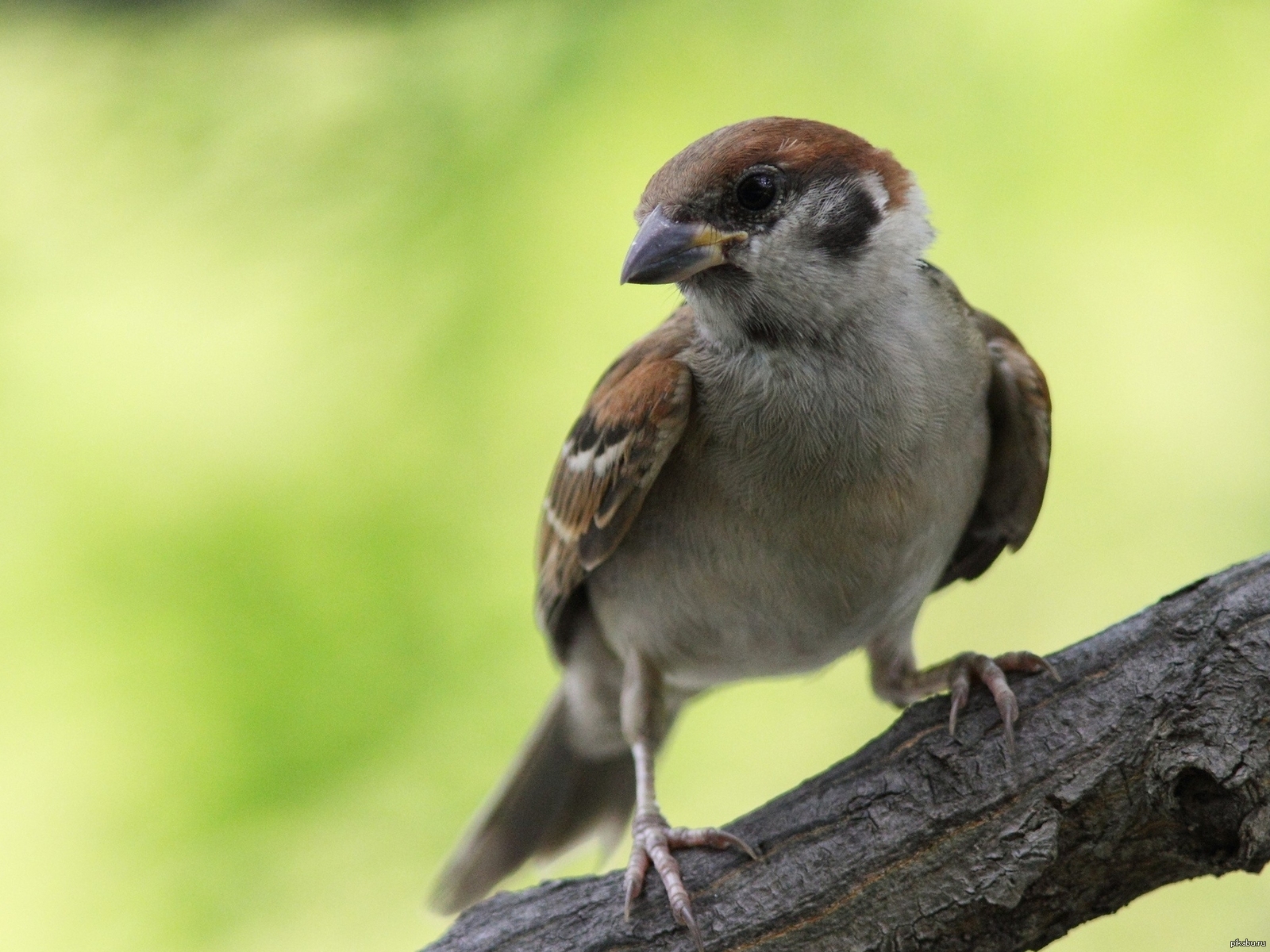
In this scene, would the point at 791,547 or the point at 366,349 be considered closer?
the point at 791,547

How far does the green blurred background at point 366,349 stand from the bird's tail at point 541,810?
23cm

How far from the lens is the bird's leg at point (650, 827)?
3473mm

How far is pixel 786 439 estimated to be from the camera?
3617 mm

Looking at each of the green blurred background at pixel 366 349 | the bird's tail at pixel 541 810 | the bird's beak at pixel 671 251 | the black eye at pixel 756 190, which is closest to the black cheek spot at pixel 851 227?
the black eye at pixel 756 190

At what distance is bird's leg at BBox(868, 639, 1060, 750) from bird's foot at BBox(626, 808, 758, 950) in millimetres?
722

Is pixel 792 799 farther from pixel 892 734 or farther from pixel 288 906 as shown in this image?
pixel 288 906

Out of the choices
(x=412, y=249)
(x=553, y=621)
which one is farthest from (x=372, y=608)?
(x=412, y=249)

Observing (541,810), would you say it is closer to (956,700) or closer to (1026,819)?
(956,700)

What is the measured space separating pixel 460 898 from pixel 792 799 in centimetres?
202

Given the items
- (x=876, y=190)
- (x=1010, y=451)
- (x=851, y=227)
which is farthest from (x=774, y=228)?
(x=1010, y=451)

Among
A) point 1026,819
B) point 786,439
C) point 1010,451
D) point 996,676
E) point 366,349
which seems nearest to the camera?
point 1026,819

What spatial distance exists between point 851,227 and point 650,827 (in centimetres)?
182

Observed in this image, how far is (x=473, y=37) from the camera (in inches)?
201

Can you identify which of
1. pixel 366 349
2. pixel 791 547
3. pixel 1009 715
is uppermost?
pixel 366 349
